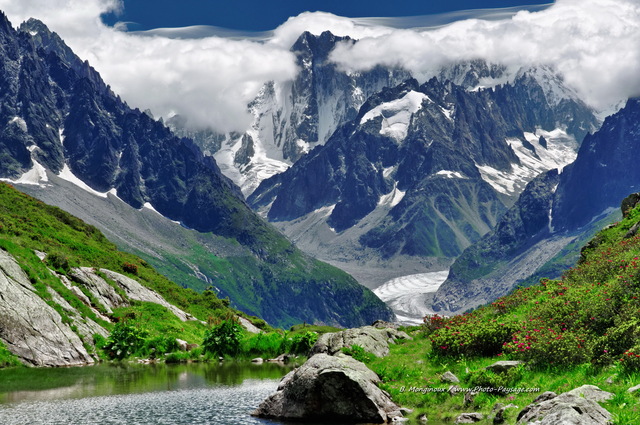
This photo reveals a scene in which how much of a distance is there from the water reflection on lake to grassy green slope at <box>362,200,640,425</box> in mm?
13242

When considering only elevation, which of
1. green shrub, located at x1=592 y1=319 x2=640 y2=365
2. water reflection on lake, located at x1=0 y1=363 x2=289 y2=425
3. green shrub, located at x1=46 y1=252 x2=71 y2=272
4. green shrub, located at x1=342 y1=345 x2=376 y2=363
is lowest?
water reflection on lake, located at x1=0 y1=363 x2=289 y2=425

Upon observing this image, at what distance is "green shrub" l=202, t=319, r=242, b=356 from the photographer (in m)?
104

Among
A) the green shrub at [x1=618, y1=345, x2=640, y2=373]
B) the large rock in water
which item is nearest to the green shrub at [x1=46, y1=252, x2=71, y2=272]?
the large rock in water

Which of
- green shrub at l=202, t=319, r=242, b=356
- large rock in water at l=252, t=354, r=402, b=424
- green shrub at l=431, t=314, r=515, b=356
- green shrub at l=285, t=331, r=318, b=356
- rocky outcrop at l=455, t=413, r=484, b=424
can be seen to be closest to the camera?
rocky outcrop at l=455, t=413, r=484, b=424

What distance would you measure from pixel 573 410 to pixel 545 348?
1481 centimetres

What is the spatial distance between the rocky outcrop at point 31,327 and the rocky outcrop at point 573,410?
66.0 m

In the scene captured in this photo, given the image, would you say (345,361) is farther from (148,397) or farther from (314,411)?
(148,397)

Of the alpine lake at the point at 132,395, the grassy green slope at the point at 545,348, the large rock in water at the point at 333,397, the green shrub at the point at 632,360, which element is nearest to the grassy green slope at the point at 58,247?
the alpine lake at the point at 132,395

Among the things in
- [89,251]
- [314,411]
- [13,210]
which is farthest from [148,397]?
[13,210]

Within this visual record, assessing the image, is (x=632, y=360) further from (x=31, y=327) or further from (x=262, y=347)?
(x=262, y=347)

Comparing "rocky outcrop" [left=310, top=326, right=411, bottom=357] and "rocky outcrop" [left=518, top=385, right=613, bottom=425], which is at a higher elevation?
"rocky outcrop" [left=518, top=385, right=613, bottom=425]

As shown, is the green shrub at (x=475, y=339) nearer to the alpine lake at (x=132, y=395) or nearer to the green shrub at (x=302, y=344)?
the alpine lake at (x=132, y=395)

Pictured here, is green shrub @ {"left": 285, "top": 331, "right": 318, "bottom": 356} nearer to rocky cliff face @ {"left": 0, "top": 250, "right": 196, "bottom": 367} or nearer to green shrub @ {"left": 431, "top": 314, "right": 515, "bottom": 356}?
rocky cliff face @ {"left": 0, "top": 250, "right": 196, "bottom": 367}

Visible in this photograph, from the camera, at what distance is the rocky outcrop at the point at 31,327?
8175 cm
